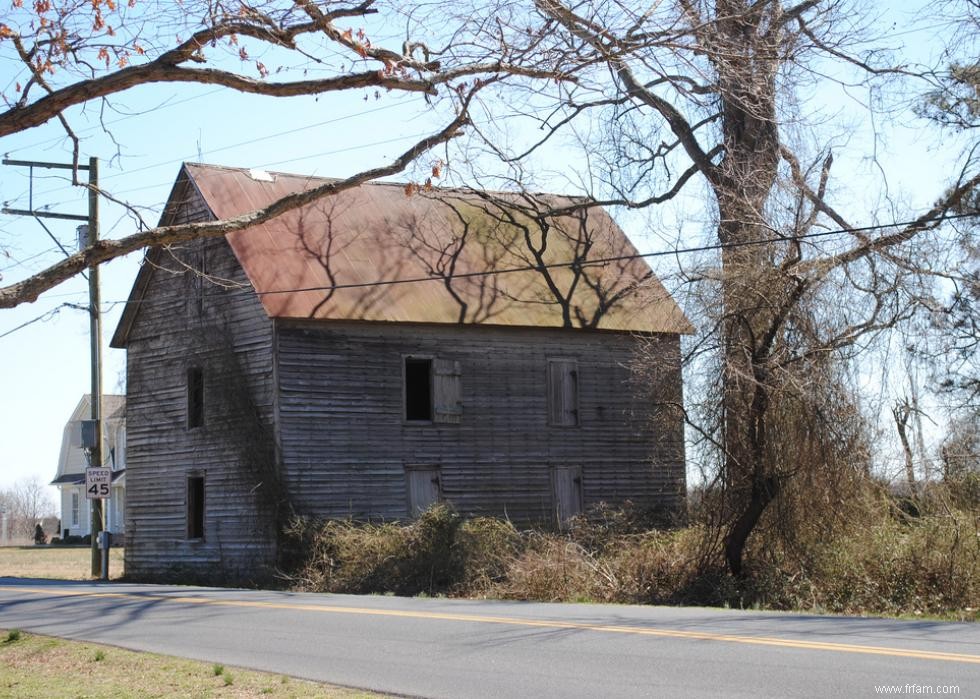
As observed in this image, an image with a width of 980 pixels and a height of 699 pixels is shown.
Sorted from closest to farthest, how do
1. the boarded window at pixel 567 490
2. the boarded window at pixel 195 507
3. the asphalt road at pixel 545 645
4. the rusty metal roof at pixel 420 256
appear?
1. the asphalt road at pixel 545 645
2. the rusty metal roof at pixel 420 256
3. the boarded window at pixel 195 507
4. the boarded window at pixel 567 490

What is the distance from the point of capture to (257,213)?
11789mm

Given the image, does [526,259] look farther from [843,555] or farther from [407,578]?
[843,555]

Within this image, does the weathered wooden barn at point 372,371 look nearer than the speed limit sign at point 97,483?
Yes

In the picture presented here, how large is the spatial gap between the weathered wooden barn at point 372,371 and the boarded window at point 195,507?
0.16ft

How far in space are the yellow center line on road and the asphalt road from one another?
0.07ft

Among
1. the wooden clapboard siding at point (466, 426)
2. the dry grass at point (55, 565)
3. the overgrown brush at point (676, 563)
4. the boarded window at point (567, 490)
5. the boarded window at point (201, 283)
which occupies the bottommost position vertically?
the dry grass at point (55, 565)

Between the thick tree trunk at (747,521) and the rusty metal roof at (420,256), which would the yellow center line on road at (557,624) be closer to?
the thick tree trunk at (747,521)

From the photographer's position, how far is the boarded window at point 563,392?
28781 mm

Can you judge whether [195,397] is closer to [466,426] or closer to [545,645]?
[466,426]

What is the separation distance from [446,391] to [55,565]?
1888cm

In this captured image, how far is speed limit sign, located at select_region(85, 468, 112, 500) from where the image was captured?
2681 centimetres

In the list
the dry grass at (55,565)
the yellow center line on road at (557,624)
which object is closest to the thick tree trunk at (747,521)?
the yellow center line on road at (557,624)

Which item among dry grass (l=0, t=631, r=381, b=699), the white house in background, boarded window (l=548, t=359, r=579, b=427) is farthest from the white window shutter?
the white house in background

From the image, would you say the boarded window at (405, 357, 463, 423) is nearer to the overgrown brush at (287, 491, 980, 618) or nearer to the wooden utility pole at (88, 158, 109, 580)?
the overgrown brush at (287, 491, 980, 618)
